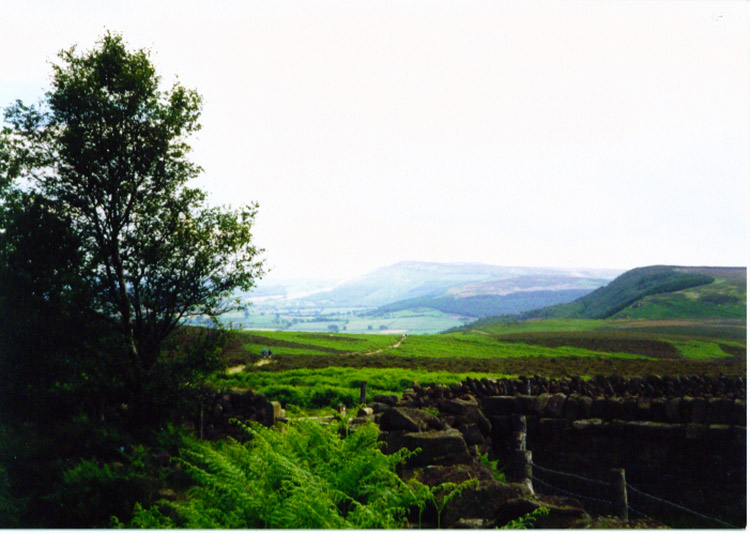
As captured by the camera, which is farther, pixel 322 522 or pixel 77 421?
pixel 77 421

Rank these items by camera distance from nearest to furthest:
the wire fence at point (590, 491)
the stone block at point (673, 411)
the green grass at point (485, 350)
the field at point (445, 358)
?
the wire fence at point (590, 491)
the stone block at point (673, 411)
the field at point (445, 358)
the green grass at point (485, 350)

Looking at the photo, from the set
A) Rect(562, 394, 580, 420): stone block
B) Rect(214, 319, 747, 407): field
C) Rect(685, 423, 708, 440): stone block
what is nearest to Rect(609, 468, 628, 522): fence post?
Rect(685, 423, 708, 440): stone block

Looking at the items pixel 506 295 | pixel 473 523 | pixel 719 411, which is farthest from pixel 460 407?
pixel 506 295

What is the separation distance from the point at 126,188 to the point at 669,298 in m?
67.2

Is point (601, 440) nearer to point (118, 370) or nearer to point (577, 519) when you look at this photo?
point (577, 519)

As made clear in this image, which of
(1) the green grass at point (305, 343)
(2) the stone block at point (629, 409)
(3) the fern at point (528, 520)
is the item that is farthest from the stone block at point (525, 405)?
(1) the green grass at point (305, 343)

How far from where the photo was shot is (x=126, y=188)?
11281 millimetres

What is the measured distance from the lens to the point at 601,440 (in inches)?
381

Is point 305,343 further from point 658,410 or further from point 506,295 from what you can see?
point 506,295

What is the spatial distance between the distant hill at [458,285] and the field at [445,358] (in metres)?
14.1

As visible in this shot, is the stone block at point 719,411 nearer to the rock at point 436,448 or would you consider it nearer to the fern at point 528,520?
the rock at point 436,448

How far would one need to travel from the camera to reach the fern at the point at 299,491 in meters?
4.26

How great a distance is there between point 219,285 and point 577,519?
32.5 feet

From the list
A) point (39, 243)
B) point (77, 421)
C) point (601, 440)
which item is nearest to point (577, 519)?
point (601, 440)
